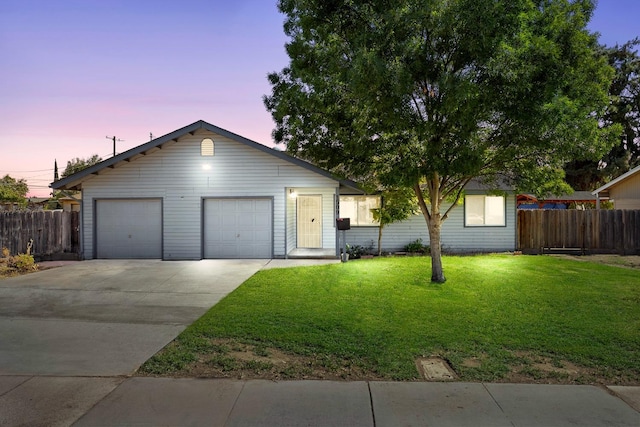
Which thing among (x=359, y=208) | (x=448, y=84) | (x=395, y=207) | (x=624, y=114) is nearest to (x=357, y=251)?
(x=359, y=208)

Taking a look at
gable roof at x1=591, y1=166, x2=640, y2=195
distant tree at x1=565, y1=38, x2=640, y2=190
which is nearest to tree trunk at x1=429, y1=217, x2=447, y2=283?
gable roof at x1=591, y1=166, x2=640, y2=195

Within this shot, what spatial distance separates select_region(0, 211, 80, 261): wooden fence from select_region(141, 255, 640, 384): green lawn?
8.61 m

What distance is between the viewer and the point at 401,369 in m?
4.42

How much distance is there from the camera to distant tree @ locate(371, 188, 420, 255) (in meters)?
13.7

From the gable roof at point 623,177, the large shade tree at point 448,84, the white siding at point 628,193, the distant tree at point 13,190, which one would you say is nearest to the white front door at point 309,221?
the large shade tree at point 448,84

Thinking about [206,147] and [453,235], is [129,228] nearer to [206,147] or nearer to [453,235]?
[206,147]

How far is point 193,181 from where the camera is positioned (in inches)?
541

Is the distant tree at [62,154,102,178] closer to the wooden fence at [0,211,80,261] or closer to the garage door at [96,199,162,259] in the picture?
the wooden fence at [0,211,80,261]

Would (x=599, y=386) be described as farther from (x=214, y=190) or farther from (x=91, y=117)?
(x=91, y=117)

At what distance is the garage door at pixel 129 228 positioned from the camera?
13977 millimetres

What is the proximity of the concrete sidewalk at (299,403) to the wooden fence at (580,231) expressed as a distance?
12.8 metres

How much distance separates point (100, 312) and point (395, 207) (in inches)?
382

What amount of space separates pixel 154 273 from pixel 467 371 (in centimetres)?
915

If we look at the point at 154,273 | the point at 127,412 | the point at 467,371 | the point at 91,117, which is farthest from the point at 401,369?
the point at 91,117
